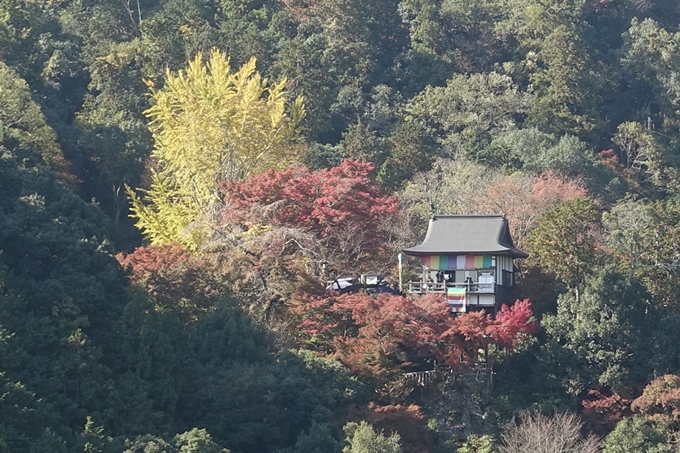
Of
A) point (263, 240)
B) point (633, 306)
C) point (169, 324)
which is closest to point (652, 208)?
point (633, 306)

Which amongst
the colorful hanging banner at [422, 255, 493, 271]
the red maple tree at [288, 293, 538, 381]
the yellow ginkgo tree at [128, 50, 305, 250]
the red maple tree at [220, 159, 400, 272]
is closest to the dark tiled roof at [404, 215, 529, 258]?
the colorful hanging banner at [422, 255, 493, 271]

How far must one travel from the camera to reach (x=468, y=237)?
32.1 metres

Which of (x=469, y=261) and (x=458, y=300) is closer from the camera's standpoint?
(x=458, y=300)

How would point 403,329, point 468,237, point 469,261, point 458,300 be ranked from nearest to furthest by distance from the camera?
1. point 403,329
2. point 458,300
3. point 469,261
4. point 468,237

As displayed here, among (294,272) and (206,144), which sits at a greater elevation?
(206,144)

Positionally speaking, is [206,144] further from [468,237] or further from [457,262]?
[457,262]

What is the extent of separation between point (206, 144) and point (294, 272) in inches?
243

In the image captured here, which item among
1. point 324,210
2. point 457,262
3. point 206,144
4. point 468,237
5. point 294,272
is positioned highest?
point 206,144

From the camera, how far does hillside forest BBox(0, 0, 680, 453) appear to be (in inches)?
1067

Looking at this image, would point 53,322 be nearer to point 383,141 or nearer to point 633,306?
point 633,306

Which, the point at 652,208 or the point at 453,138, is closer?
the point at 652,208

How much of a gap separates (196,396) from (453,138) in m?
20.0

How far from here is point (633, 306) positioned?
29.9 m

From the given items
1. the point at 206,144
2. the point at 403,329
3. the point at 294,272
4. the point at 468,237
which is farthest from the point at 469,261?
the point at 206,144
